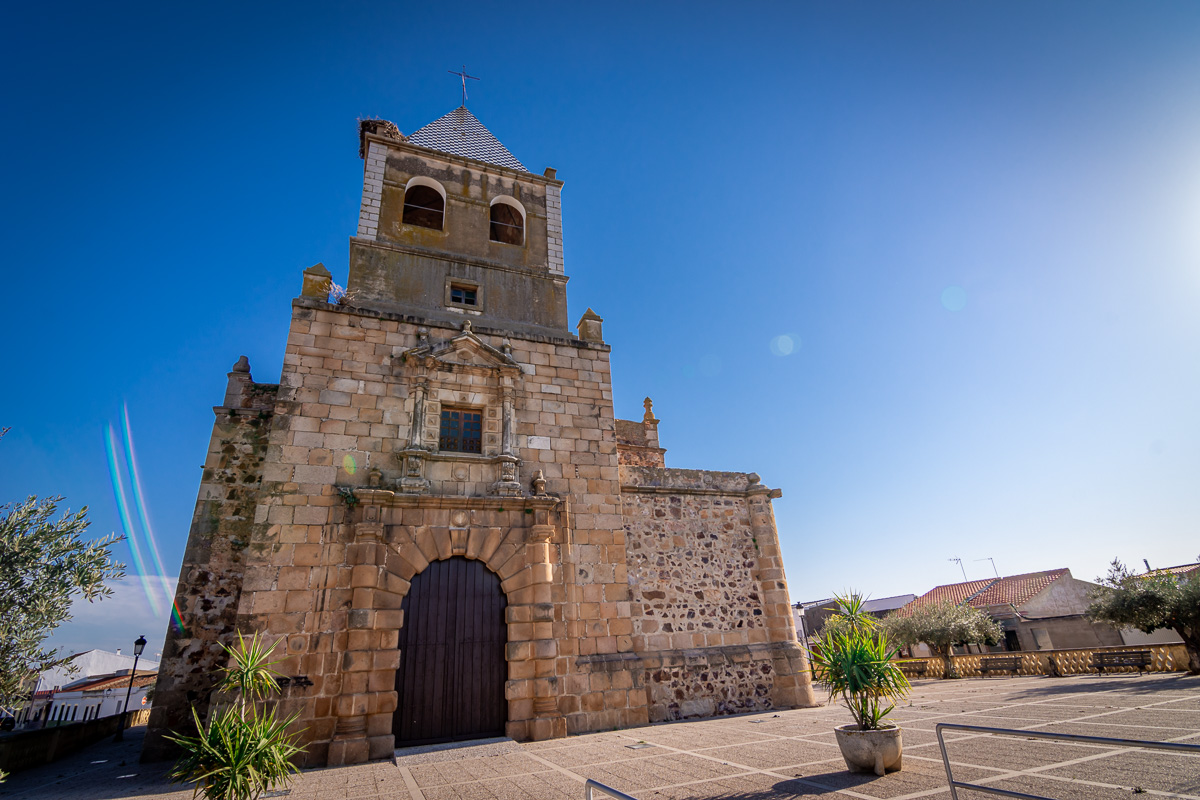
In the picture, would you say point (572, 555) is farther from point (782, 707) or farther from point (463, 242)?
point (463, 242)

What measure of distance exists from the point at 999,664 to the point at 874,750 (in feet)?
57.3

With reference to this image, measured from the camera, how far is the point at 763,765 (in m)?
6.39

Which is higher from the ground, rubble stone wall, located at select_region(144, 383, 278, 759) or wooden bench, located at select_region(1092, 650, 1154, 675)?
rubble stone wall, located at select_region(144, 383, 278, 759)

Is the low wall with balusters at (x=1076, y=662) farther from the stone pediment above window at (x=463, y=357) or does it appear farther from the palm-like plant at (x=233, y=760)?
the palm-like plant at (x=233, y=760)

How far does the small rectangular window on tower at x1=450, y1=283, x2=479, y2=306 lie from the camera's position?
1221cm

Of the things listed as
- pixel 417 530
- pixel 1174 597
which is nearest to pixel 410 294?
pixel 417 530

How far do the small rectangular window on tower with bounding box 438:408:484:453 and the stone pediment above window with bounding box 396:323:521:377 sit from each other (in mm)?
876

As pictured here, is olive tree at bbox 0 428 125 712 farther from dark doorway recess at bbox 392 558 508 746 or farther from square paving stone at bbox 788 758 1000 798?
square paving stone at bbox 788 758 1000 798

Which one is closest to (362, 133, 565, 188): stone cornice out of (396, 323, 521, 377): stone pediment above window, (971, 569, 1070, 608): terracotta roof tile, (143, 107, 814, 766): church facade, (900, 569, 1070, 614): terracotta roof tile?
(143, 107, 814, 766): church facade

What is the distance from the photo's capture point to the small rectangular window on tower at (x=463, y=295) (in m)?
12.2

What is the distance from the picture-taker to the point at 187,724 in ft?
28.8

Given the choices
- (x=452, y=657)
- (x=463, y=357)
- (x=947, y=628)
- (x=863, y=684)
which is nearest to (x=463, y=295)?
(x=463, y=357)

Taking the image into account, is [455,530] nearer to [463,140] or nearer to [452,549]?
[452,549]

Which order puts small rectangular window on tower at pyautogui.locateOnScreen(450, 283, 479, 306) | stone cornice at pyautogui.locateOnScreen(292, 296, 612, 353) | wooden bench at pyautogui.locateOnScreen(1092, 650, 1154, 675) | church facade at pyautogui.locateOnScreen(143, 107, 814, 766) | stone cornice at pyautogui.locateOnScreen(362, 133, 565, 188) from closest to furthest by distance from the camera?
1. church facade at pyautogui.locateOnScreen(143, 107, 814, 766)
2. stone cornice at pyautogui.locateOnScreen(292, 296, 612, 353)
3. small rectangular window on tower at pyautogui.locateOnScreen(450, 283, 479, 306)
4. stone cornice at pyautogui.locateOnScreen(362, 133, 565, 188)
5. wooden bench at pyautogui.locateOnScreen(1092, 650, 1154, 675)
